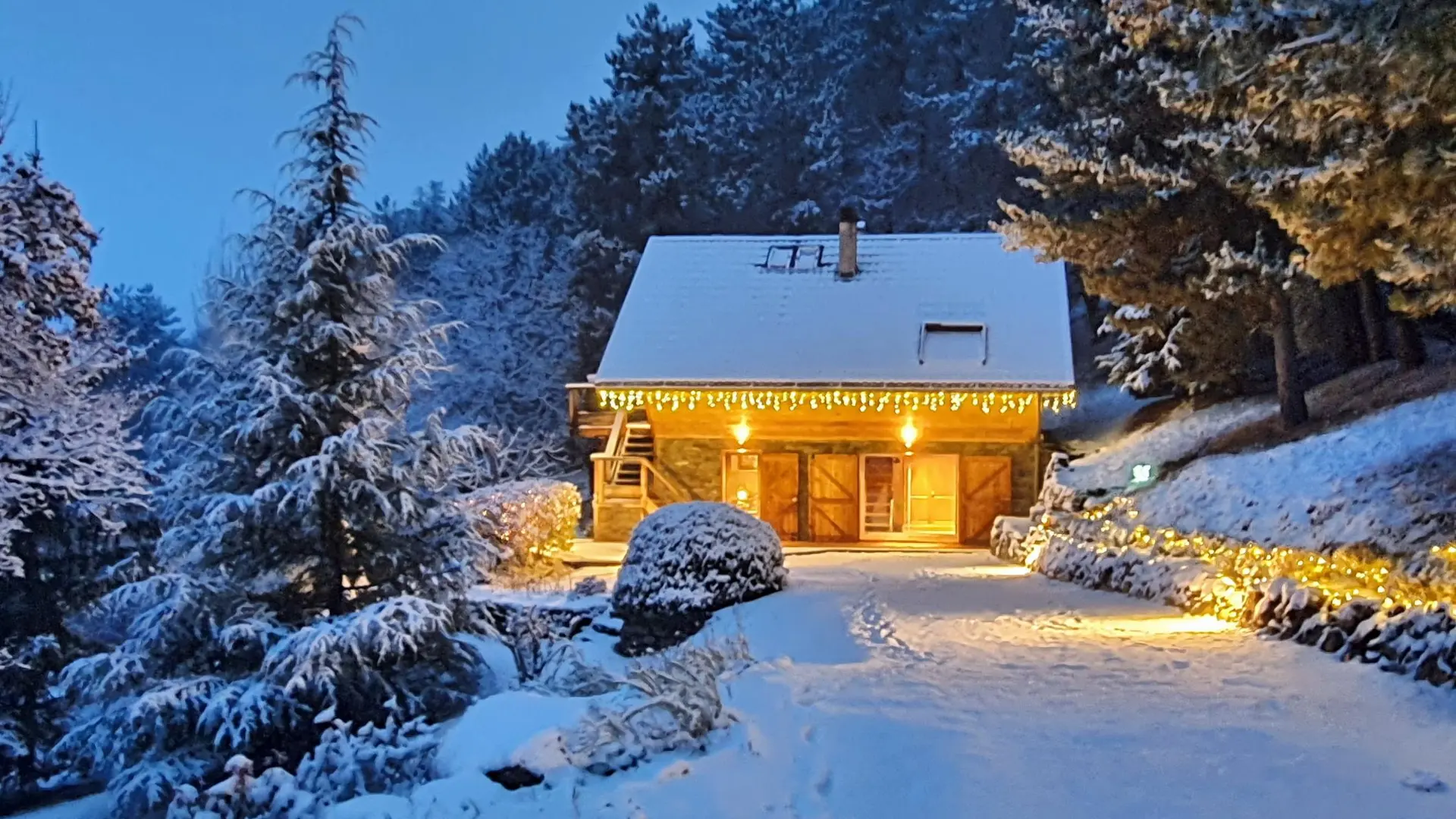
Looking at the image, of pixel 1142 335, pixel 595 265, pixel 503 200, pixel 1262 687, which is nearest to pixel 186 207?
pixel 503 200

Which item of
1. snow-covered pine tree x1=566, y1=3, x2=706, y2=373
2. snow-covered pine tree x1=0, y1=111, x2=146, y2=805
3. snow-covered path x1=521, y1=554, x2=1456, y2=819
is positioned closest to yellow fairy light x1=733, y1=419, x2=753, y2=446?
snow-covered pine tree x1=0, y1=111, x2=146, y2=805

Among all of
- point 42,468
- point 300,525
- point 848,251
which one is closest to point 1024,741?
point 300,525

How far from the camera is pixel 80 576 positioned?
39.4ft

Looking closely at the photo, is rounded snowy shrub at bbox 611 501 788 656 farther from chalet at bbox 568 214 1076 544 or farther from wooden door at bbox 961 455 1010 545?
wooden door at bbox 961 455 1010 545

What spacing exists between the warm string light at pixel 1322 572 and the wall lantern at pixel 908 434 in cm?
779

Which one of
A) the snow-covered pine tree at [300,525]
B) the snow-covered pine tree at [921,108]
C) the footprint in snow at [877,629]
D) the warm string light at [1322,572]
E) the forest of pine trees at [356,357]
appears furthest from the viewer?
the snow-covered pine tree at [921,108]

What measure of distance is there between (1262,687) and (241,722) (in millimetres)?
7003

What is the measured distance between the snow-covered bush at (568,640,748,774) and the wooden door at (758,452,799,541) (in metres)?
14.4

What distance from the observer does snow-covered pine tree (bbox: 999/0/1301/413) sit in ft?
52.9

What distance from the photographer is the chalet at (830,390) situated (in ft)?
65.9

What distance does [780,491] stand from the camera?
21125mm

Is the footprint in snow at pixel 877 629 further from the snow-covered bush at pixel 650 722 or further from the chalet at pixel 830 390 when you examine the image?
the chalet at pixel 830 390

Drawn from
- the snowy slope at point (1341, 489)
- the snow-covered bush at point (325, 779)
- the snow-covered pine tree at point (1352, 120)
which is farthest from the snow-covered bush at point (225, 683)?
the snowy slope at point (1341, 489)

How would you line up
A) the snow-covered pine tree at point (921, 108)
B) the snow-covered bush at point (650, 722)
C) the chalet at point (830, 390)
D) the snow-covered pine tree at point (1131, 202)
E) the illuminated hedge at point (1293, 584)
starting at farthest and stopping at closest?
the snow-covered pine tree at point (921, 108)
the chalet at point (830, 390)
the snow-covered pine tree at point (1131, 202)
the illuminated hedge at point (1293, 584)
the snow-covered bush at point (650, 722)
